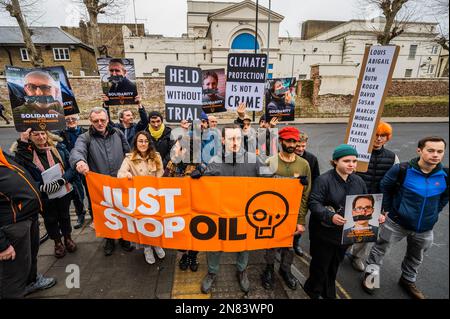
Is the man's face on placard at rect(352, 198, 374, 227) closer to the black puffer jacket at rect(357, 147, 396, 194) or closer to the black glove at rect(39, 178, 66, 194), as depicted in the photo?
the black puffer jacket at rect(357, 147, 396, 194)

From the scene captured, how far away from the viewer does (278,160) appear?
293 centimetres

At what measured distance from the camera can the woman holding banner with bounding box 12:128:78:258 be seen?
3090 millimetres

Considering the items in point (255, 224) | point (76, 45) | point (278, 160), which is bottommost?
point (255, 224)

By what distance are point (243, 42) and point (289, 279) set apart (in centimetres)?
3116

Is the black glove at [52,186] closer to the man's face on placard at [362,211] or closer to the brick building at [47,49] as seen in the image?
the man's face on placard at [362,211]

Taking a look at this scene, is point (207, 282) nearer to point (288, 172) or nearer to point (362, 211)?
point (288, 172)

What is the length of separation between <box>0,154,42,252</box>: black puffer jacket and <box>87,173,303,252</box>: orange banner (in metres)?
0.67

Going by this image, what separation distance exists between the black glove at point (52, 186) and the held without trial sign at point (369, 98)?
13.2 ft

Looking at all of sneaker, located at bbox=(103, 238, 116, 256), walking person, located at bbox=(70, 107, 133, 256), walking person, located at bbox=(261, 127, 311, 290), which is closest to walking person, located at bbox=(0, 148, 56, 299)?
walking person, located at bbox=(70, 107, 133, 256)

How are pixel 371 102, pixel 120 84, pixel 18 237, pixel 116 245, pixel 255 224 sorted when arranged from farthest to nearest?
pixel 120 84, pixel 116 245, pixel 371 102, pixel 255 224, pixel 18 237

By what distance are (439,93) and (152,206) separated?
2762 cm
